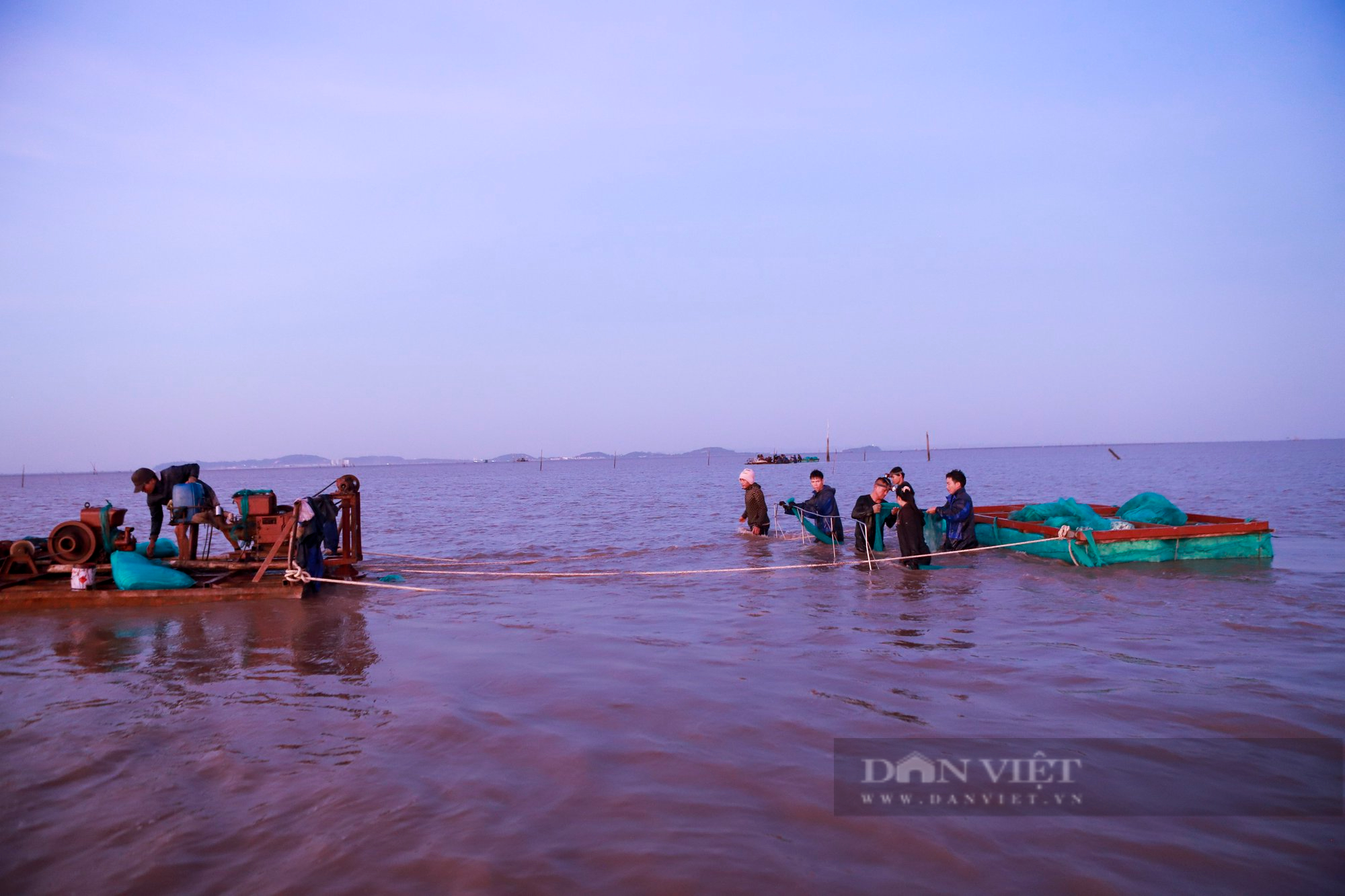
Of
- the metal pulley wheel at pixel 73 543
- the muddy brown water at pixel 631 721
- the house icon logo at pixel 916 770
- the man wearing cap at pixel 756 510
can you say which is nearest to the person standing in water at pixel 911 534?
the muddy brown water at pixel 631 721

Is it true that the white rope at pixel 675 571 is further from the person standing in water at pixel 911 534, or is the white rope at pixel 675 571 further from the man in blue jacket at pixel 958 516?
the man in blue jacket at pixel 958 516

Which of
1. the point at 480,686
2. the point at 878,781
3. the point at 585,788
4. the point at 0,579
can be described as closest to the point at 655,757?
the point at 585,788

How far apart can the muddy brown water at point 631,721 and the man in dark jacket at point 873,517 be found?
1.87 m

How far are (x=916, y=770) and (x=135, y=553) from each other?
11.8m

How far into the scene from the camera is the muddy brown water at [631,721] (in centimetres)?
380

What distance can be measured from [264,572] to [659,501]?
2611cm

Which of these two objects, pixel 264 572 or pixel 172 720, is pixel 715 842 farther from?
pixel 264 572

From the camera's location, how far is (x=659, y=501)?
122ft

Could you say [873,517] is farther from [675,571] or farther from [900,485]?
[675,571]

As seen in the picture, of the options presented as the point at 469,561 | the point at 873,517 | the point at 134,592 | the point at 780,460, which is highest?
the point at 780,460

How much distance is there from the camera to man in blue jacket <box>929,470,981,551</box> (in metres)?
13.2

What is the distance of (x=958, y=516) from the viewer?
528 inches

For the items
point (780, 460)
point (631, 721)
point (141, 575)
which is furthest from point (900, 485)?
point (780, 460)

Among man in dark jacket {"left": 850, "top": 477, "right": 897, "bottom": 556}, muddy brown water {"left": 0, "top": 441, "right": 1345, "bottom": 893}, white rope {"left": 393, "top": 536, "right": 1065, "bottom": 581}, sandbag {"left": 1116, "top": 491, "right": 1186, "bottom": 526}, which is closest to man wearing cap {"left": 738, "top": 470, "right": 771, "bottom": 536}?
man in dark jacket {"left": 850, "top": 477, "right": 897, "bottom": 556}
